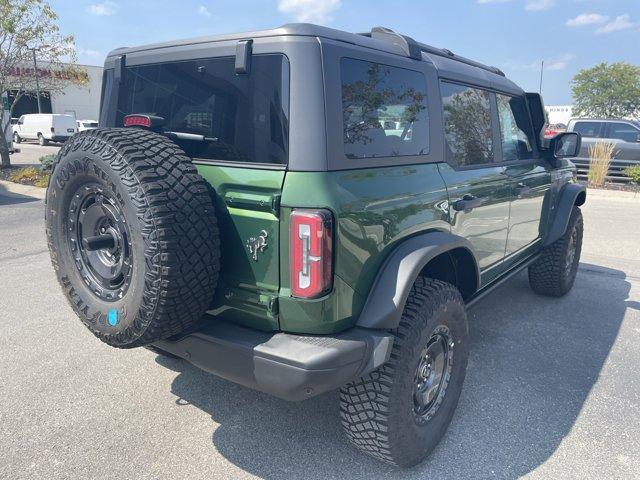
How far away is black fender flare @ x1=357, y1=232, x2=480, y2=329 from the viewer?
7.05ft

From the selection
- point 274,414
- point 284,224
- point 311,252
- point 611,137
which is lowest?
point 274,414

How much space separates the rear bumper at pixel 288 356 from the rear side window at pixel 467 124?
1356mm

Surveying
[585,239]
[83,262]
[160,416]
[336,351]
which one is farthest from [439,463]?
[585,239]

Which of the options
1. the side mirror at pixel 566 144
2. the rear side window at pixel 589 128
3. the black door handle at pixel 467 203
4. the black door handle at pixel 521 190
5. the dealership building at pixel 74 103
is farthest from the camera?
the dealership building at pixel 74 103

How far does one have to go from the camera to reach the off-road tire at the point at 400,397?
7.41 feet

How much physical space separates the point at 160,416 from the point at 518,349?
2648mm

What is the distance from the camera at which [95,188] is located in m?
2.20

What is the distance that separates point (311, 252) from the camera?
199 centimetres

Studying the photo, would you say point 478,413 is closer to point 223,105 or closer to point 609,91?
point 223,105

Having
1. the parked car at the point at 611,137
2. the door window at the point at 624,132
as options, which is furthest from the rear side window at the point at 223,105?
the door window at the point at 624,132

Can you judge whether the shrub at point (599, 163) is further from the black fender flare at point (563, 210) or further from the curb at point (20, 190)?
the curb at point (20, 190)

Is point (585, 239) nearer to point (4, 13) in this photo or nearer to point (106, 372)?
point (106, 372)

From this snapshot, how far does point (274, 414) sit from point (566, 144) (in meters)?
3.46

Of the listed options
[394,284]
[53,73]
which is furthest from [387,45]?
[53,73]
